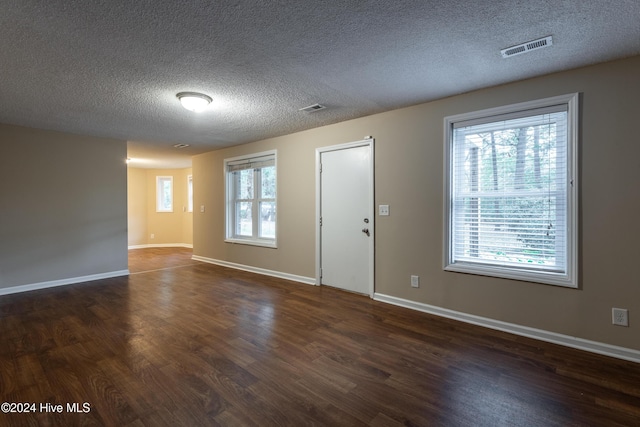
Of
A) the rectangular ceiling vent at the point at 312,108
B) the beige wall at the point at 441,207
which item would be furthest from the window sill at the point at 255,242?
the rectangular ceiling vent at the point at 312,108

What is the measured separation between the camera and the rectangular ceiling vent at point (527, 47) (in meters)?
2.08

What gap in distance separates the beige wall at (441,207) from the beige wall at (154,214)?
15.8 feet

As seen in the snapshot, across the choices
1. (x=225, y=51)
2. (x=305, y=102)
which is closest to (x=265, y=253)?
(x=305, y=102)

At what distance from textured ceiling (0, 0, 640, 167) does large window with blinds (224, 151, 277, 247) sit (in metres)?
1.75

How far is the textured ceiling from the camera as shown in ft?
5.82

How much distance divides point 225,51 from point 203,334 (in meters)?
2.42

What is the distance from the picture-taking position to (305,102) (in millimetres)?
3309

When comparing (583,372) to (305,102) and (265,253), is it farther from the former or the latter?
(265,253)

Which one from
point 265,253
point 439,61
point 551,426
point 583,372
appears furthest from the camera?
point 265,253

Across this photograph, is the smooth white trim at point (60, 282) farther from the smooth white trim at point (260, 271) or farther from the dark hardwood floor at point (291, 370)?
the smooth white trim at point (260, 271)

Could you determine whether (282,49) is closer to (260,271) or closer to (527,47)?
(527,47)

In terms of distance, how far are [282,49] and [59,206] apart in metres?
4.46

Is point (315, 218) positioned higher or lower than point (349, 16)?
lower

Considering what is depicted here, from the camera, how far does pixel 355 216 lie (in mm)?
3982
